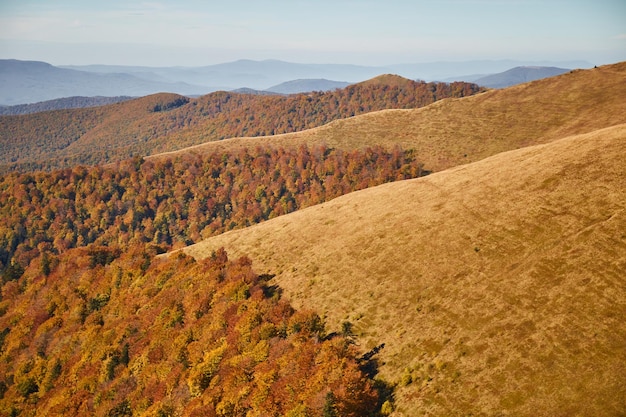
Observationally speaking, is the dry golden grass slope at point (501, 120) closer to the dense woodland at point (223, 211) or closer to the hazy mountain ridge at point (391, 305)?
the dense woodland at point (223, 211)

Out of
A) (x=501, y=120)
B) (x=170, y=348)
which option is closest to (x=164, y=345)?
(x=170, y=348)

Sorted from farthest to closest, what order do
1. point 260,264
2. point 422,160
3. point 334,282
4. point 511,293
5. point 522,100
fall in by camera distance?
point 522,100 < point 422,160 < point 260,264 < point 334,282 < point 511,293

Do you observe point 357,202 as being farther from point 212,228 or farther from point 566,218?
point 212,228

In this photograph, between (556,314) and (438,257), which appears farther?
(438,257)

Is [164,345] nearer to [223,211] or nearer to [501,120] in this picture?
[223,211]

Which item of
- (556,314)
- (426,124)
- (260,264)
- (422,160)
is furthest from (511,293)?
(426,124)

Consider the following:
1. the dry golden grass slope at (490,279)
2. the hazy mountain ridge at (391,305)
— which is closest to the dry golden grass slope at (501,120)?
the hazy mountain ridge at (391,305)

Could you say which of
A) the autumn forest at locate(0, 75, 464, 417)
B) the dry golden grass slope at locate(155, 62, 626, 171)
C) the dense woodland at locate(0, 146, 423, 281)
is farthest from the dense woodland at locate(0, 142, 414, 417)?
the dry golden grass slope at locate(155, 62, 626, 171)

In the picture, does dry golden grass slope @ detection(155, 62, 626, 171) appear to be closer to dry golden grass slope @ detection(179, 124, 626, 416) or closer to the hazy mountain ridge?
the hazy mountain ridge
